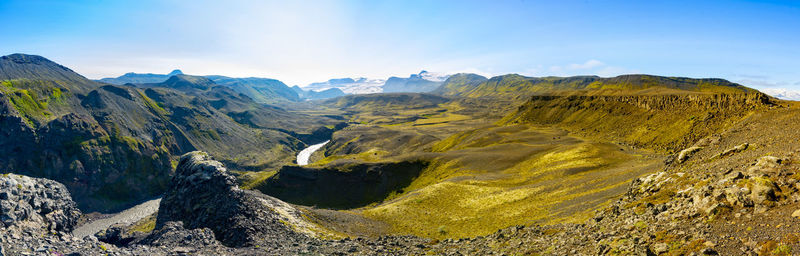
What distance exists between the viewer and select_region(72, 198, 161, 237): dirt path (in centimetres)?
10888

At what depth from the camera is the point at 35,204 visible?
96.8ft

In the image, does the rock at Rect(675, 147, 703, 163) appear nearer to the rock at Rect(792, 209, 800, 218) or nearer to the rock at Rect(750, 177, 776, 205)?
the rock at Rect(750, 177, 776, 205)

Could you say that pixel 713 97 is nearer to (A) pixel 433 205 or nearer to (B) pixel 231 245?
(A) pixel 433 205

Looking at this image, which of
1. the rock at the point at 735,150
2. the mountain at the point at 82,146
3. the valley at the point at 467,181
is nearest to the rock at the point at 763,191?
the valley at the point at 467,181

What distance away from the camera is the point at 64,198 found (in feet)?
111

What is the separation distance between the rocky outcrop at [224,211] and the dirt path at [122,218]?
297 feet

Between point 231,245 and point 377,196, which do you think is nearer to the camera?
point 231,245

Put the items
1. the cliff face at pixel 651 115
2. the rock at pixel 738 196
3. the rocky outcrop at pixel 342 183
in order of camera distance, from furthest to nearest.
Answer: the rocky outcrop at pixel 342 183
the cliff face at pixel 651 115
the rock at pixel 738 196

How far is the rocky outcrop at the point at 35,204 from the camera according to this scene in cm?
2570

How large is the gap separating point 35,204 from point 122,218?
121 m

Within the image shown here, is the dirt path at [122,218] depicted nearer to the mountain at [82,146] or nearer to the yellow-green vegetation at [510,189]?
the mountain at [82,146]

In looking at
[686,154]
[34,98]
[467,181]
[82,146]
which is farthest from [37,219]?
[34,98]

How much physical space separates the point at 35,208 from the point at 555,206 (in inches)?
2512

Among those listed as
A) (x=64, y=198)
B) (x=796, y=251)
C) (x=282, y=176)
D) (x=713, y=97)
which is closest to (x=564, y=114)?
(x=713, y=97)
